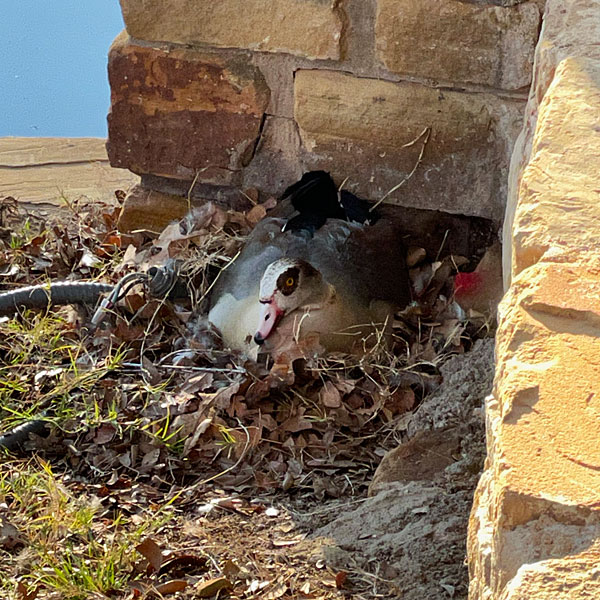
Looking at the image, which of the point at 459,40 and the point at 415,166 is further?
the point at 415,166

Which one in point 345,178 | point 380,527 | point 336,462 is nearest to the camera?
point 380,527

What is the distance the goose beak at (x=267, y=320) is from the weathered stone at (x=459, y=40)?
0.74 metres

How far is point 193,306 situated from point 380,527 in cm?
117

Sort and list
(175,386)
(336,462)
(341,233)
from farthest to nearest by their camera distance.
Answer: (341,233) → (175,386) → (336,462)

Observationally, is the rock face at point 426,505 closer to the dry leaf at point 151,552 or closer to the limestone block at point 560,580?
the dry leaf at point 151,552

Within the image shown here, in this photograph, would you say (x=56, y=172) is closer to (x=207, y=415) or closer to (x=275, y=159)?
(x=275, y=159)

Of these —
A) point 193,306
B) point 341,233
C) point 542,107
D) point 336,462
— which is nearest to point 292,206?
point 341,233

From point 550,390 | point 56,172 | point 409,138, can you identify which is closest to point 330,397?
point 409,138

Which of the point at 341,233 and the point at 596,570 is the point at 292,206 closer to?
the point at 341,233

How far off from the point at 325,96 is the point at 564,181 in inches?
65.5

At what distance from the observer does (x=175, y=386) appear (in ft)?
8.11

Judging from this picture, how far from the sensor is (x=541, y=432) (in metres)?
0.87

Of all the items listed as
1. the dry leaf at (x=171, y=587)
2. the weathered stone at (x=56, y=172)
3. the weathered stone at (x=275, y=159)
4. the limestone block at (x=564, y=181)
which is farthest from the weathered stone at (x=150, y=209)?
the limestone block at (x=564, y=181)

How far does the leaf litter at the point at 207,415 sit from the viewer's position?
176 cm
